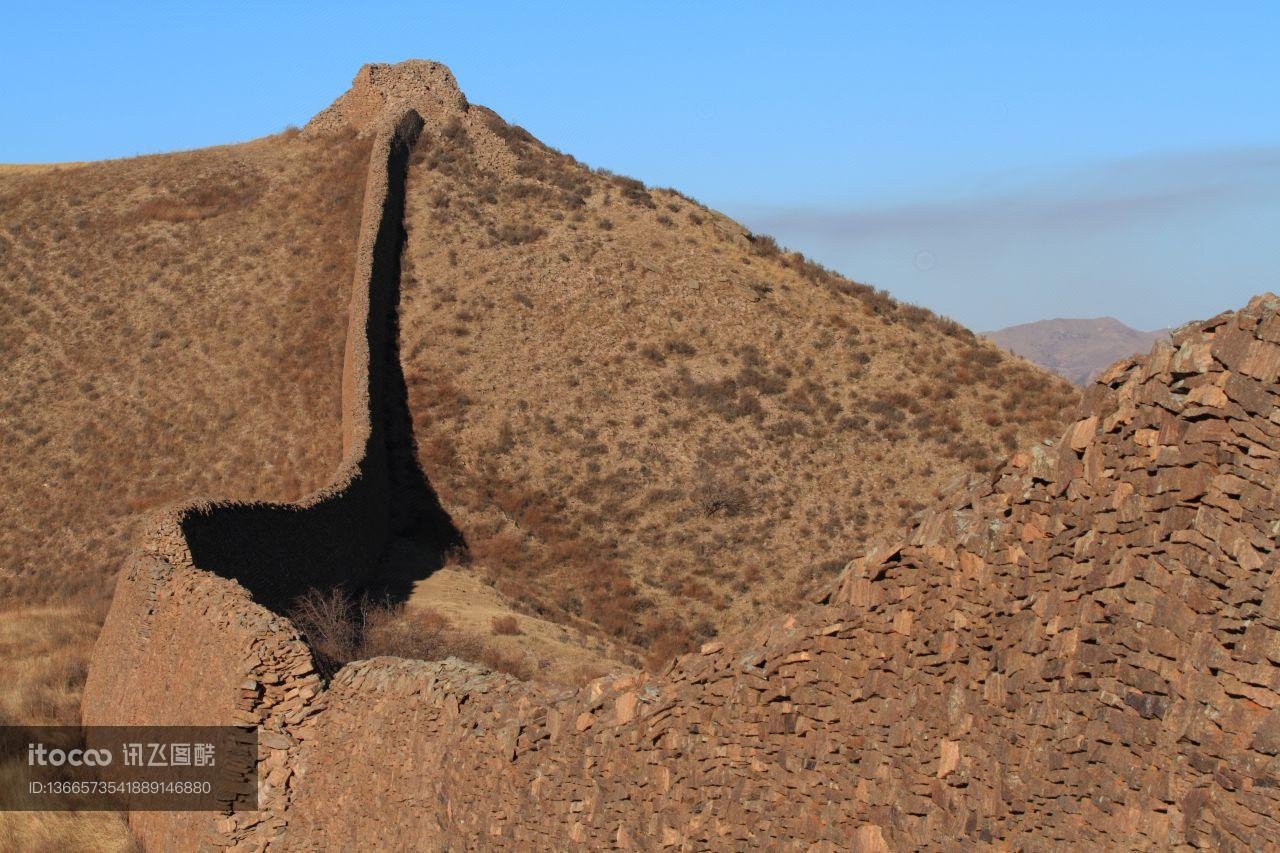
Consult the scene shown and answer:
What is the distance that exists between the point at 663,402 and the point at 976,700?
31.9 meters

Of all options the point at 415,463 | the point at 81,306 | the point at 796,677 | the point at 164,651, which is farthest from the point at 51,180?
the point at 796,677

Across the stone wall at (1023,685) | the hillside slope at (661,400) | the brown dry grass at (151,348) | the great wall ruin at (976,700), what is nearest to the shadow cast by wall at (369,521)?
the hillside slope at (661,400)

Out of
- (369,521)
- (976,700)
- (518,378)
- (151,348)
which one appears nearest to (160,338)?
(151,348)

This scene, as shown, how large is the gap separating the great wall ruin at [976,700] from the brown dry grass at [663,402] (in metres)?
14.3

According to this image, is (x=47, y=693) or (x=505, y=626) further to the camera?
(x=505, y=626)

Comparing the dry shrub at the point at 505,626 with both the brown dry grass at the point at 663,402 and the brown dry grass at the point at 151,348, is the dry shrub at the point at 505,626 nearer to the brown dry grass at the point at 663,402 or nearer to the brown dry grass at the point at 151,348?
the brown dry grass at the point at 663,402

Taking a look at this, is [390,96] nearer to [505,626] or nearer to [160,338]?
[160,338]

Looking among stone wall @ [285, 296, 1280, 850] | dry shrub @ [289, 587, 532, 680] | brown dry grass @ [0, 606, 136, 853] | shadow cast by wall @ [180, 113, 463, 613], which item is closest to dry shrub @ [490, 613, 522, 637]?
dry shrub @ [289, 587, 532, 680]

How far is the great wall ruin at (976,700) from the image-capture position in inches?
225

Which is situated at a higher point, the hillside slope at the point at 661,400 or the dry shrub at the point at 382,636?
the hillside slope at the point at 661,400

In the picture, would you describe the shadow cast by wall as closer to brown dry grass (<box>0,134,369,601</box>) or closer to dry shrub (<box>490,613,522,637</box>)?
brown dry grass (<box>0,134,369,601</box>)

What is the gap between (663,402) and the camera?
39.1m

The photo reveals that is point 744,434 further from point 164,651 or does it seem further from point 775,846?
point 775,846

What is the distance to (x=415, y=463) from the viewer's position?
35656mm
